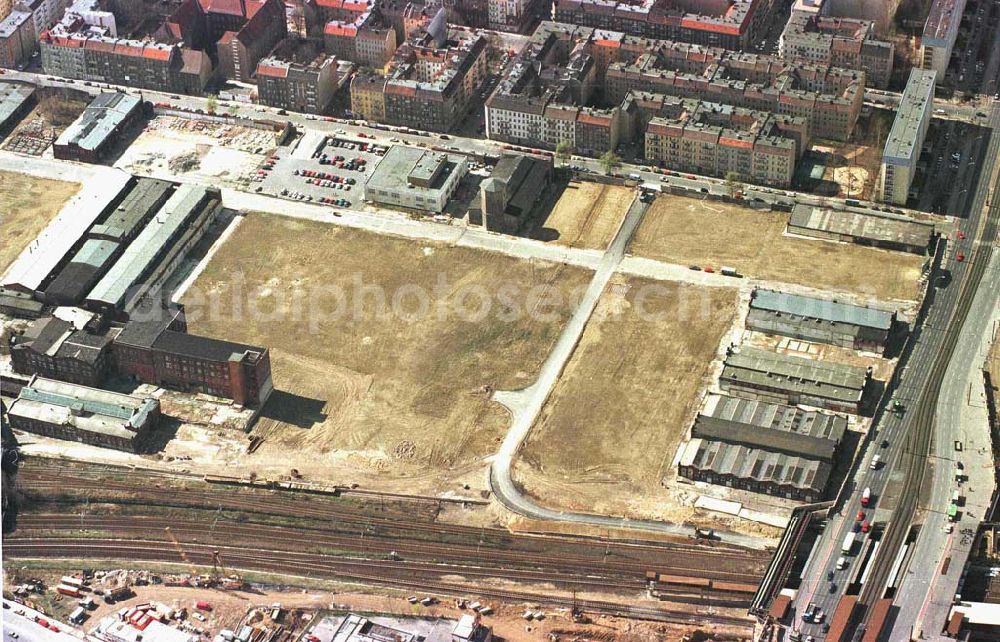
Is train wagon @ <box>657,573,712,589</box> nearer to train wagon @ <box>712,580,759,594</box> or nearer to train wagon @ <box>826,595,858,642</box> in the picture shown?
train wagon @ <box>712,580,759,594</box>

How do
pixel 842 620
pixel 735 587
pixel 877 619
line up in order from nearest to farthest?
1. pixel 842 620
2. pixel 877 619
3. pixel 735 587

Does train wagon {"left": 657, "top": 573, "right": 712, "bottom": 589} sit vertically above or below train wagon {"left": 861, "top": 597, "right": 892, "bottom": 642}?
below

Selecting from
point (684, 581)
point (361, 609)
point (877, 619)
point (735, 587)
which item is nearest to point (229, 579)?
point (361, 609)

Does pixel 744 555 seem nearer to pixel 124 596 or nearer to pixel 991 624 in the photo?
pixel 991 624

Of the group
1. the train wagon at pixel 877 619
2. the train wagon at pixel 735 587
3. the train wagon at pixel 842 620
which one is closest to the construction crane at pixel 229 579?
the train wagon at pixel 735 587

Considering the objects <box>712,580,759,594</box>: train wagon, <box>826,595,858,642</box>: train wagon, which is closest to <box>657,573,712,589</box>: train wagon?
<box>712,580,759,594</box>: train wagon

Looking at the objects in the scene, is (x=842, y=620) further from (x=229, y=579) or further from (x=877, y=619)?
(x=229, y=579)

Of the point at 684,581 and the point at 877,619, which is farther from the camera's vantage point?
the point at 684,581

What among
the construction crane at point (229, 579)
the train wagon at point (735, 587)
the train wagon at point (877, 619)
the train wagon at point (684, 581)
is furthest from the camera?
the construction crane at point (229, 579)

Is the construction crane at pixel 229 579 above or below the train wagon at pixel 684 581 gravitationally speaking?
below

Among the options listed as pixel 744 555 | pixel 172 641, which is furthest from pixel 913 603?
pixel 172 641

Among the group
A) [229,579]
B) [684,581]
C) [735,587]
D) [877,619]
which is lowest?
[229,579]

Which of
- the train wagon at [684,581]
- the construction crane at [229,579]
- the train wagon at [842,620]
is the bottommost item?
the construction crane at [229,579]

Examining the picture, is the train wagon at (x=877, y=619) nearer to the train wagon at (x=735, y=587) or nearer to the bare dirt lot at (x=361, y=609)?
the train wagon at (x=735, y=587)
